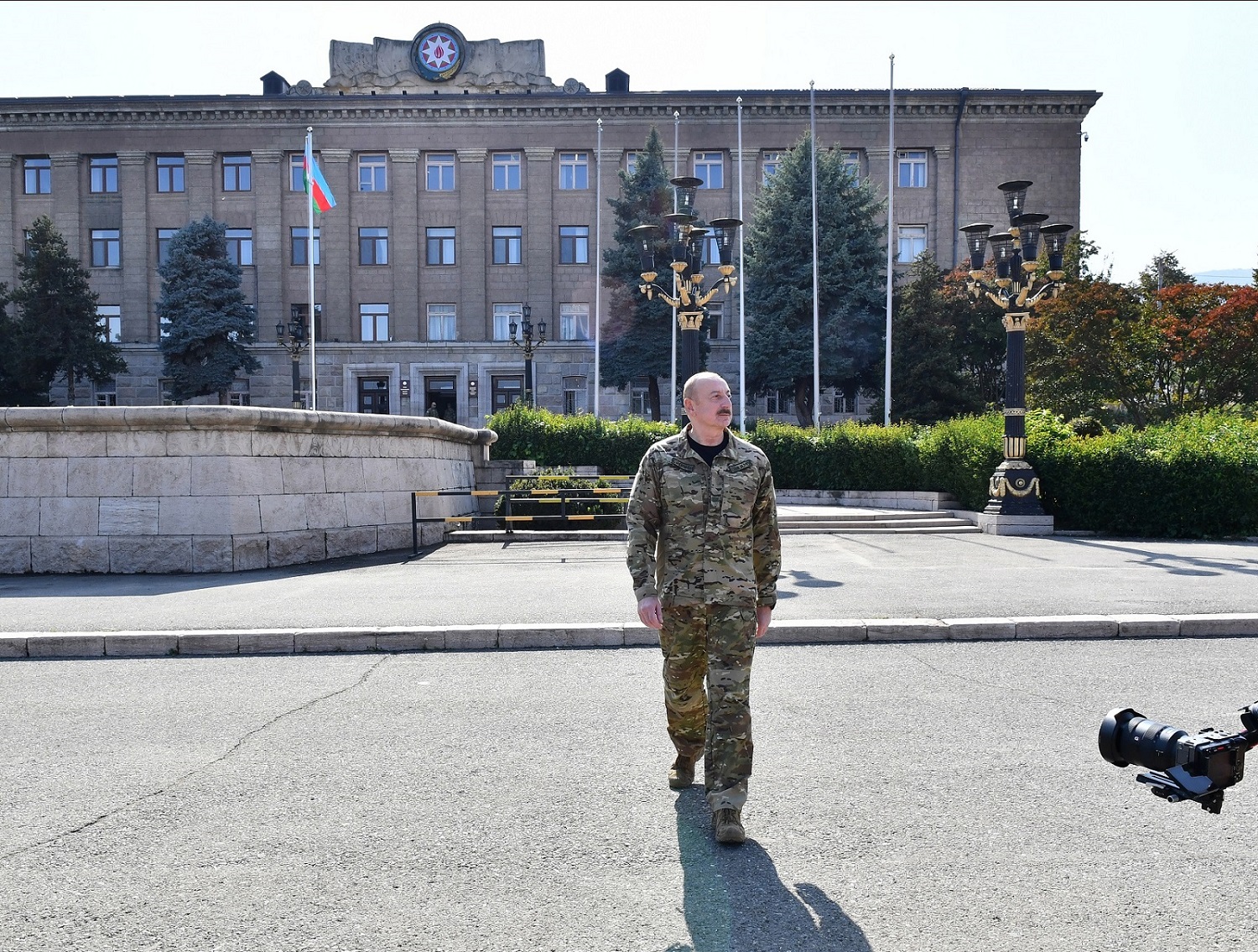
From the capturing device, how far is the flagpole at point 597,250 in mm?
43772

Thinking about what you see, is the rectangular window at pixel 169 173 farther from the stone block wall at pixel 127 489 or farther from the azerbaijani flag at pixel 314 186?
the stone block wall at pixel 127 489

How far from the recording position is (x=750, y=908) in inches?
130

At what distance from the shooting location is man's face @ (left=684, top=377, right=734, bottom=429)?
4.15 meters

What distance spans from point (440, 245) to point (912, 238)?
81.2ft

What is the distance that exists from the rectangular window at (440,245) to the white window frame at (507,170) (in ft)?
11.3

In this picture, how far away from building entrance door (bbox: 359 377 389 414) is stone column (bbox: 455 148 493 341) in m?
4.78

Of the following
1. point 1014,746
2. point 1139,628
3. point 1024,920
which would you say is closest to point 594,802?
point 1024,920

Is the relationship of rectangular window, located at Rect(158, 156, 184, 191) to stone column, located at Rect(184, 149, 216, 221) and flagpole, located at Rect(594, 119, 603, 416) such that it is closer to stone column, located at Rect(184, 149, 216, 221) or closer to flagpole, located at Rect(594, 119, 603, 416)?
stone column, located at Rect(184, 149, 216, 221)

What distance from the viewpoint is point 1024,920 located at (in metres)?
3.19

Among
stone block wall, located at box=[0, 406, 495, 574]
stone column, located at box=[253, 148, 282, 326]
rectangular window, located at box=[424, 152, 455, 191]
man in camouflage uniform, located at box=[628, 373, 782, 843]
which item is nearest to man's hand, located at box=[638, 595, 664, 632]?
man in camouflage uniform, located at box=[628, 373, 782, 843]

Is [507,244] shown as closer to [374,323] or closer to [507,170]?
Answer: [507,170]

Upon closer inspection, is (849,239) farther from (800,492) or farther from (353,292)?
(353,292)

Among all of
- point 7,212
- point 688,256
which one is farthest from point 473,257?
point 688,256

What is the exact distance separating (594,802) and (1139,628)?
6205 mm
